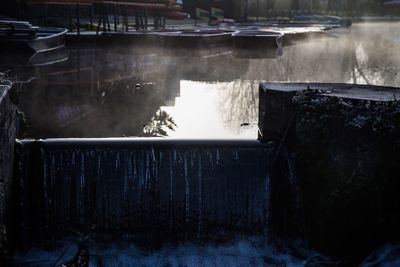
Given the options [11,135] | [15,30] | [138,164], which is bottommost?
[138,164]

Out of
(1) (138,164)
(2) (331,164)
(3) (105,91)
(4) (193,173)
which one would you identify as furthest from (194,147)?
(3) (105,91)

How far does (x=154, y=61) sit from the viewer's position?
20688 mm

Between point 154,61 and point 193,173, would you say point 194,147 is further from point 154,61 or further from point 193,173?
point 154,61

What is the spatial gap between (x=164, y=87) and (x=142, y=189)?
28.1 ft

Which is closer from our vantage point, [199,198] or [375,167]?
[375,167]

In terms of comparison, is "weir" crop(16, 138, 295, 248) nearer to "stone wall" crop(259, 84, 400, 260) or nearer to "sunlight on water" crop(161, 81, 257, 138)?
"stone wall" crop(259, 84, 400, 260)

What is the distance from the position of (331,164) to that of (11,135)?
4.38 metres

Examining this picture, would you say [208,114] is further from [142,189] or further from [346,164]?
[346,164]

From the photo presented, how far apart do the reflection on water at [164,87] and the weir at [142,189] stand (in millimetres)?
3044

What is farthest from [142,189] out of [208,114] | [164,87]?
[164,87]

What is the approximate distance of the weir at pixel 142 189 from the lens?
274 inches

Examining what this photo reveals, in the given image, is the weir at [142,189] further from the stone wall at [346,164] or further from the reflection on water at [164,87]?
the reflection on water at [164,87]

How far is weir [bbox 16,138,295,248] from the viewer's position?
6.95m

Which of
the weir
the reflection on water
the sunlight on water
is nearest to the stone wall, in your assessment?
the weir
